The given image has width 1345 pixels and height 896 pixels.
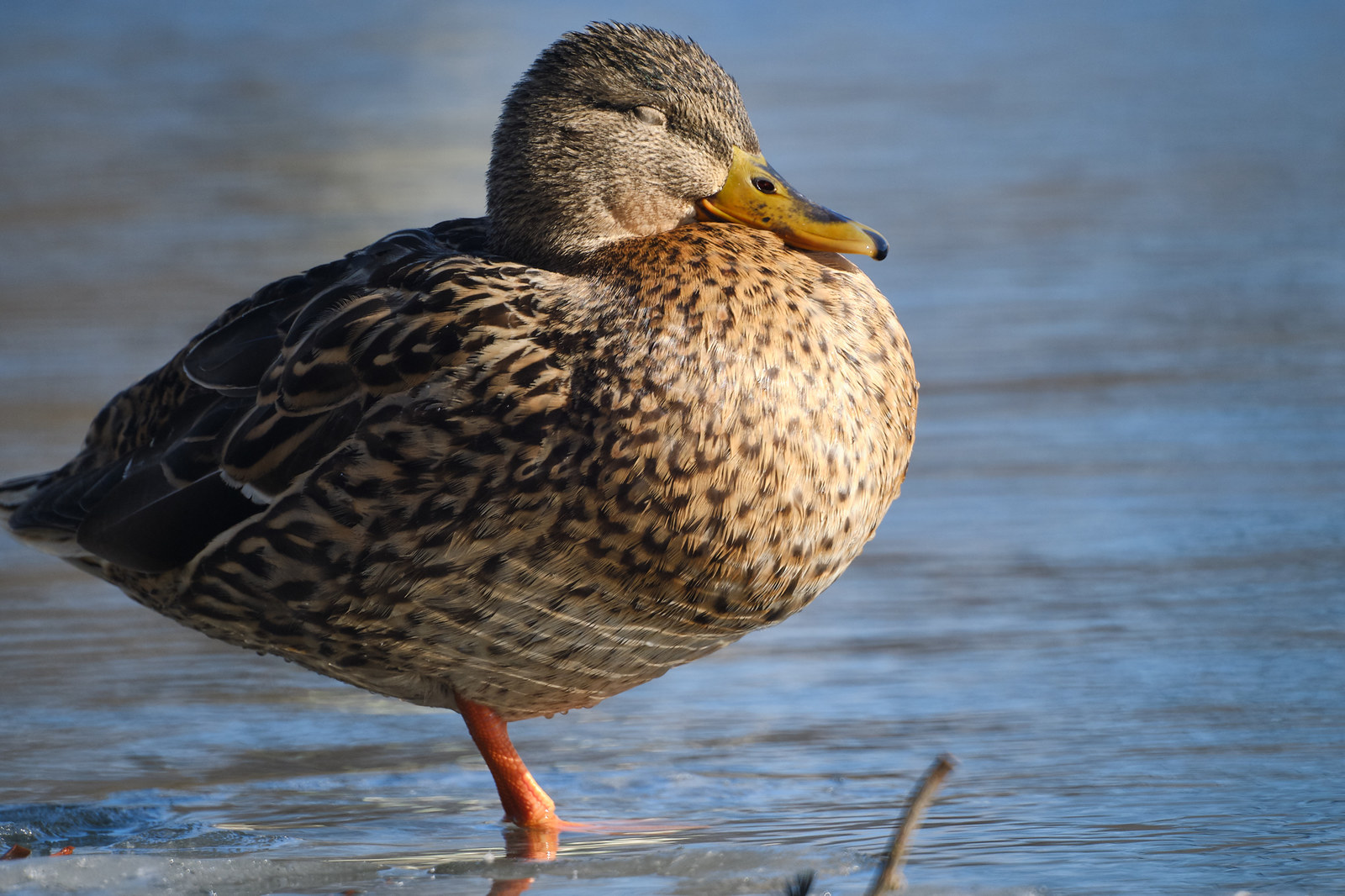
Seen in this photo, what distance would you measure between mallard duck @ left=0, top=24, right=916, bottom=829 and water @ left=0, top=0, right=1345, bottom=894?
1.34 ft

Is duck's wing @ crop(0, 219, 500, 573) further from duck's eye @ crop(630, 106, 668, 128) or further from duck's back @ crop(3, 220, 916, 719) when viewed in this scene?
duck's eye @ crop(630, 106, 668, 128)

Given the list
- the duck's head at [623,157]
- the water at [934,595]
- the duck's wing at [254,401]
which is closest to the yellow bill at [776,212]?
the duck's head at [623,157]

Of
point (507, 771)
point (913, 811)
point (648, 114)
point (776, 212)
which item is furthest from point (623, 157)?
point (913, 811)

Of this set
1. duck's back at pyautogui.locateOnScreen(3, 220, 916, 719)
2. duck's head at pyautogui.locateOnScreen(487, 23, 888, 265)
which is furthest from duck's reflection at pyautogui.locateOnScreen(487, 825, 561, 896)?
duck's head at pyautogui.locateOnScreen(487, 23, 888, 265)

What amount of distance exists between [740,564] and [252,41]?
14.9 meters

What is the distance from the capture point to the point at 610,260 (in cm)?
378

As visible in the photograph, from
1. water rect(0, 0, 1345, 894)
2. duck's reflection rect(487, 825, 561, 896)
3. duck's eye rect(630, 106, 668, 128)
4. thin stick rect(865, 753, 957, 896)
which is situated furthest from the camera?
duck's eye rect(630, 106, 668, 128)

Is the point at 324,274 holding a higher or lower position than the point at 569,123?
lower

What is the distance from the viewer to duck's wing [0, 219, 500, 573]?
12.1ft

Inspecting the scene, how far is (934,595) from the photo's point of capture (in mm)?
5066

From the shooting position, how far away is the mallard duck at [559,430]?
11.5 feet

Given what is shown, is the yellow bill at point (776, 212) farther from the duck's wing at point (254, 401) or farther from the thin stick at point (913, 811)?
the thin stick at point (913, 811)

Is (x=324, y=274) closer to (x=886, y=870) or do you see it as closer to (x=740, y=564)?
(x=740, y=564)

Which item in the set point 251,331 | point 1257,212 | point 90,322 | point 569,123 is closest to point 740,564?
point 569,123
